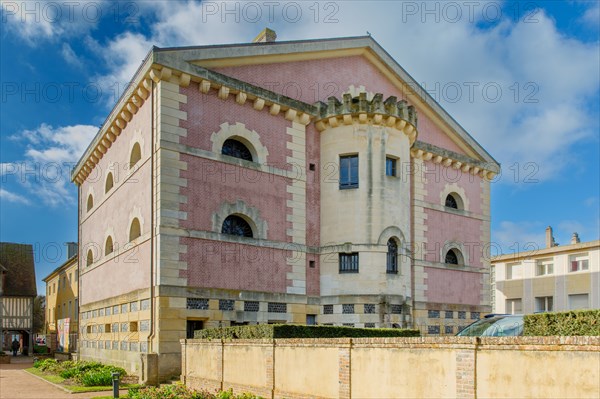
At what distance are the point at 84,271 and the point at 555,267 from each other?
110 ft

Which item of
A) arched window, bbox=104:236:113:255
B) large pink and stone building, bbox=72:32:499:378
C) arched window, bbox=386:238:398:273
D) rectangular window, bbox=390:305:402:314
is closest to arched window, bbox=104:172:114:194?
large pink and stone building, bbox=72:32:499:378

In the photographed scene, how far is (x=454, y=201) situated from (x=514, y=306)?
64.6 feet

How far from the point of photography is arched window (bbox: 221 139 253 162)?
2328 cm

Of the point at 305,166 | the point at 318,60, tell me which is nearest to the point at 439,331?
the point at 305,166

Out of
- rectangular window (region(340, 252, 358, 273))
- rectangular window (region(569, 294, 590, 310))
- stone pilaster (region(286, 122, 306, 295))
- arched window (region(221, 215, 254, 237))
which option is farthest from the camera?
rectangular window (region(569, 294, 590, 310))

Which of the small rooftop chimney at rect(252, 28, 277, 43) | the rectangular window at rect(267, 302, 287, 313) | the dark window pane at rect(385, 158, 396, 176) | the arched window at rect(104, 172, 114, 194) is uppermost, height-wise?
the small rooftop chimney at rect(252, 28, 277, 43)

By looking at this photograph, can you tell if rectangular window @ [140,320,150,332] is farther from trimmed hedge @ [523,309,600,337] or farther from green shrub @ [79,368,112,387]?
trimmed hedge @ [523,309,600,337]

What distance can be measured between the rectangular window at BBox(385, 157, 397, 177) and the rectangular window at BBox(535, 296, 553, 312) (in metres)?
25.3

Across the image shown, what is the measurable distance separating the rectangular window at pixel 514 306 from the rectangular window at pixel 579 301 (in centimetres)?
463

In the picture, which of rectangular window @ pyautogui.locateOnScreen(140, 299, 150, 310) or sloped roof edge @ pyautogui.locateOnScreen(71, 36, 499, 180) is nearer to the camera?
rectangular window @ pyautogui.locateOnScreen(140, 299, 150, 310)

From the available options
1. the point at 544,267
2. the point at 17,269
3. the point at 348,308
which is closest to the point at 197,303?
the point at 348,308

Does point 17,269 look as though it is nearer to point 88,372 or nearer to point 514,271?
point 88,372

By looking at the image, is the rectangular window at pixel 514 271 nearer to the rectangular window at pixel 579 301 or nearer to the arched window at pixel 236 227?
the rectangular window at pixel 579 301

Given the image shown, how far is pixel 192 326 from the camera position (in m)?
21.1
